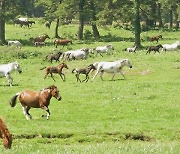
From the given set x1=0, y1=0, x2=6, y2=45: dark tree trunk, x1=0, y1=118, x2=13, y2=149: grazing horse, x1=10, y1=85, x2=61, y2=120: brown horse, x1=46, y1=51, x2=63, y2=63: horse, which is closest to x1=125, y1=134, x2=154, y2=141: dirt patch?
x1=10, y1=85, x2=61, y2=120: brown horse

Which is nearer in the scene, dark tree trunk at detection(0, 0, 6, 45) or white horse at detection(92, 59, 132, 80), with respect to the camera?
white horse at detection(92, 59, 132, 80)

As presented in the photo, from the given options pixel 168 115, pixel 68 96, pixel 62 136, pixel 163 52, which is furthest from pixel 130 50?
pixel 62 136

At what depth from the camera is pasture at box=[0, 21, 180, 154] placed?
2064 cm

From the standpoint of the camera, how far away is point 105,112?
88.1 feet

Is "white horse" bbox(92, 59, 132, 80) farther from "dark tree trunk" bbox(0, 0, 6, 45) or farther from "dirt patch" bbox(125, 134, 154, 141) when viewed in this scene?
"dark tree trunk" bbox(0, 0, 6, 45)

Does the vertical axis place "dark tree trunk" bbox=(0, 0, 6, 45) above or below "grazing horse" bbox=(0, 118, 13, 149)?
above

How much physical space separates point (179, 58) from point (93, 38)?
25.4 metres

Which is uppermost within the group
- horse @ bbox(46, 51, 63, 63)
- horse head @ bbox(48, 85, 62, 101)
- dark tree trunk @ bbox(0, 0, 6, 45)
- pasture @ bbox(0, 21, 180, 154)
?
→ dark tree trunk @ bbox(0, 0, 6, 45)

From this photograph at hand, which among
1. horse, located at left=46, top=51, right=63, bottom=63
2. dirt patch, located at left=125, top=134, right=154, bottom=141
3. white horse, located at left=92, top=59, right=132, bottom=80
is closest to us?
dirt patch, located at left=125, top=134, right=154, bottom=141

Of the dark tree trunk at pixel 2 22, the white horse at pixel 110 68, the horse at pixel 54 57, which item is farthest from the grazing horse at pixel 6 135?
the dark tree trunk at pixel 2 22

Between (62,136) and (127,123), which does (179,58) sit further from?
(62,136)

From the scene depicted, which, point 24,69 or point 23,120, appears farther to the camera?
point 24,69

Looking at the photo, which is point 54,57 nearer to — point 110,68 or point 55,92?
point 110,68

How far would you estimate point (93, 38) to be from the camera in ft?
227
